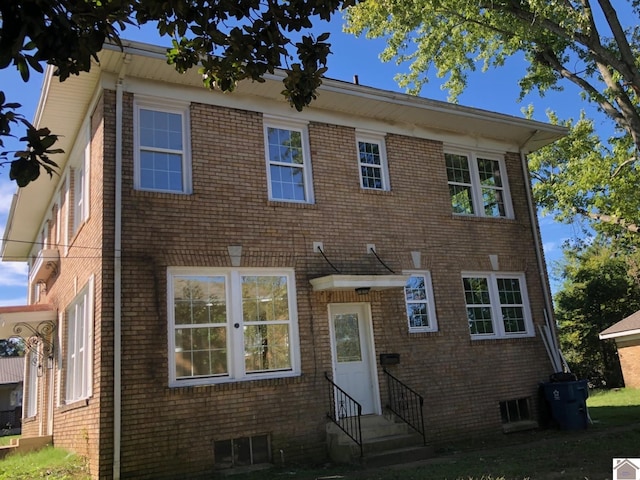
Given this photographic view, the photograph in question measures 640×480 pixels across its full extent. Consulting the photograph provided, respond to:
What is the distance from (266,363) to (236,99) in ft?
16.5

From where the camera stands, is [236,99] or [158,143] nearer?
[158,143]

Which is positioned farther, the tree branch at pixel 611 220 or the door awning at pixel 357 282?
the tree branch at pixel 611 220

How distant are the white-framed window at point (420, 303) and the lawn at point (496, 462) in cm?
244

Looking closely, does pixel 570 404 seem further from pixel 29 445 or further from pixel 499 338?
pixel 29 445

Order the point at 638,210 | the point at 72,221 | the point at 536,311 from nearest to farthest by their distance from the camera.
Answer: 1. the point at 72,221
2. the point at 536,311
3. the point at 638,210

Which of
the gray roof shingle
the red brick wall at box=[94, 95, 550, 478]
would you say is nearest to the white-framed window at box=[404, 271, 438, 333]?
the red brick wall at box=[94, 95, 550, 478]

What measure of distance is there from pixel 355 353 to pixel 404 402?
4.46 ft

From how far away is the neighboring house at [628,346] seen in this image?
24625 mm

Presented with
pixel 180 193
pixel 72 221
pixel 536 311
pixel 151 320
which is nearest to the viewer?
pixel 151 320

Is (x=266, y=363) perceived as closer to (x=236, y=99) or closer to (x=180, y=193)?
(x=180, y=193)

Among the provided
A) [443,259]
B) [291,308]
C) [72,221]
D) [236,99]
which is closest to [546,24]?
[443,259]

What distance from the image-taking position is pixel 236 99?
1113cm

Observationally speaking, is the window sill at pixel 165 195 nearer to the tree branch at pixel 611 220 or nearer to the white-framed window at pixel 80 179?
the white-framed window at pixel 80 179

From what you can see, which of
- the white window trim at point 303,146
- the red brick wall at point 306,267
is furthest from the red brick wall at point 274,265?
the white window trim at point 303,146
